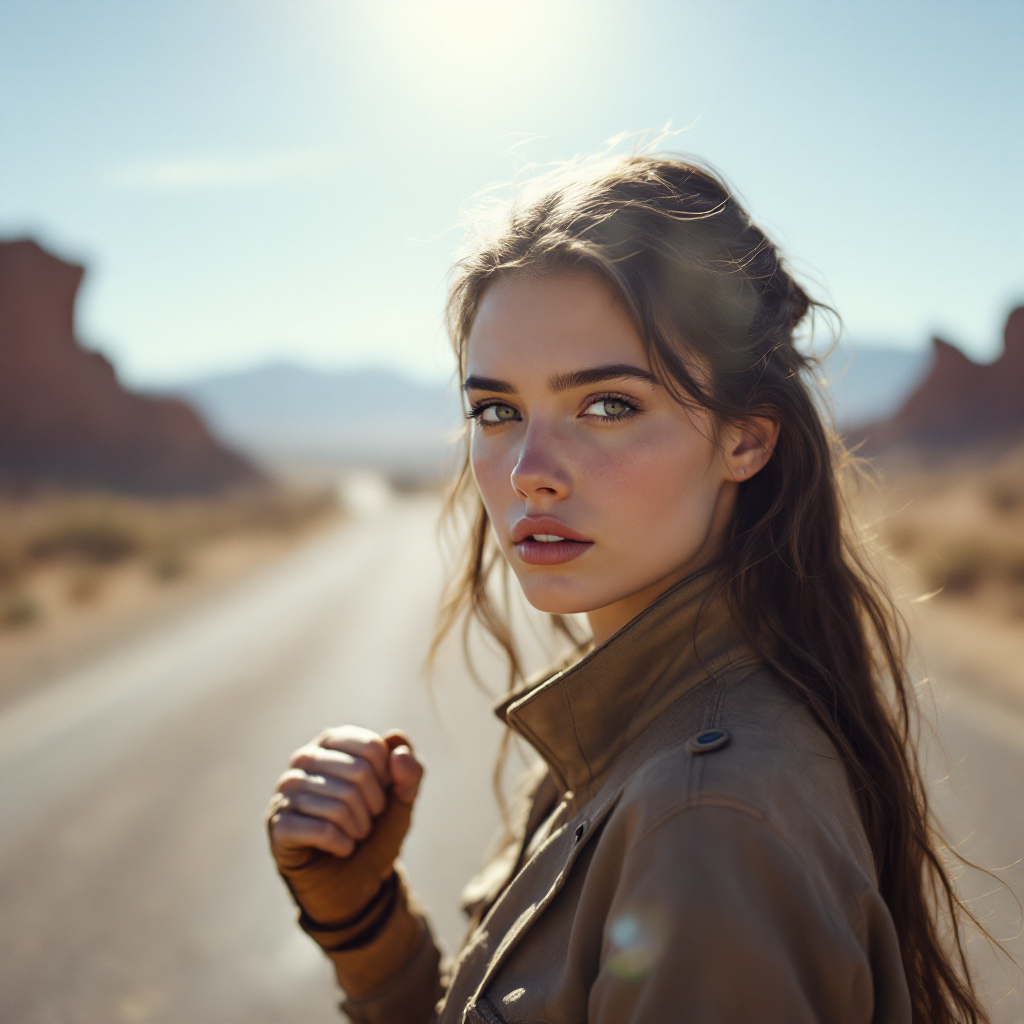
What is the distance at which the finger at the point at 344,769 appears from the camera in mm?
1738

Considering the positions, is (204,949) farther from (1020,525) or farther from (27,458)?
(27,458)

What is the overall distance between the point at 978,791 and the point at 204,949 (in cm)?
403

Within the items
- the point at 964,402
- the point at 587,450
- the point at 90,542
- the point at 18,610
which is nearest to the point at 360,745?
the point at 587,450

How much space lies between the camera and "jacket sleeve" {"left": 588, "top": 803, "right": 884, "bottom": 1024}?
3.03ft

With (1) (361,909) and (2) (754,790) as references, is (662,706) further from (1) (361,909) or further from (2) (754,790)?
(1) (361,909)

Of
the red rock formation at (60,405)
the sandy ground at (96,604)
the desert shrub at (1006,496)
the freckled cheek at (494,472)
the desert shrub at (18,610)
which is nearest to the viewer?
the freckled cheek at (494,472)

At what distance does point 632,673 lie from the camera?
150cm

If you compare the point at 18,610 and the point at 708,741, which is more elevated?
the point at 18,610

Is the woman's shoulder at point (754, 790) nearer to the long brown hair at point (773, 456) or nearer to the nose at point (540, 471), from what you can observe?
the long brown hair at point (773, 456)

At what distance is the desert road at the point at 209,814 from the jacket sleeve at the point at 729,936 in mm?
1452

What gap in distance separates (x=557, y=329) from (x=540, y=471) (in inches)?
10.8

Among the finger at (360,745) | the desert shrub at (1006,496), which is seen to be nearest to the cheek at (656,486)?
the finger at (360,745)

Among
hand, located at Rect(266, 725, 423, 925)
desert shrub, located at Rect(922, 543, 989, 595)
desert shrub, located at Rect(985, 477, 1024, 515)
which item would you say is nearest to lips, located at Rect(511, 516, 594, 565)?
hand, located at Rect(266, 725, 423, 925)

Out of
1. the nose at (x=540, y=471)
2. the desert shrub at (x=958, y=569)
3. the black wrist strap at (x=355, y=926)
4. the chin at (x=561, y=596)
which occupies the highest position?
the desert shrub at (x=958, y=569)
